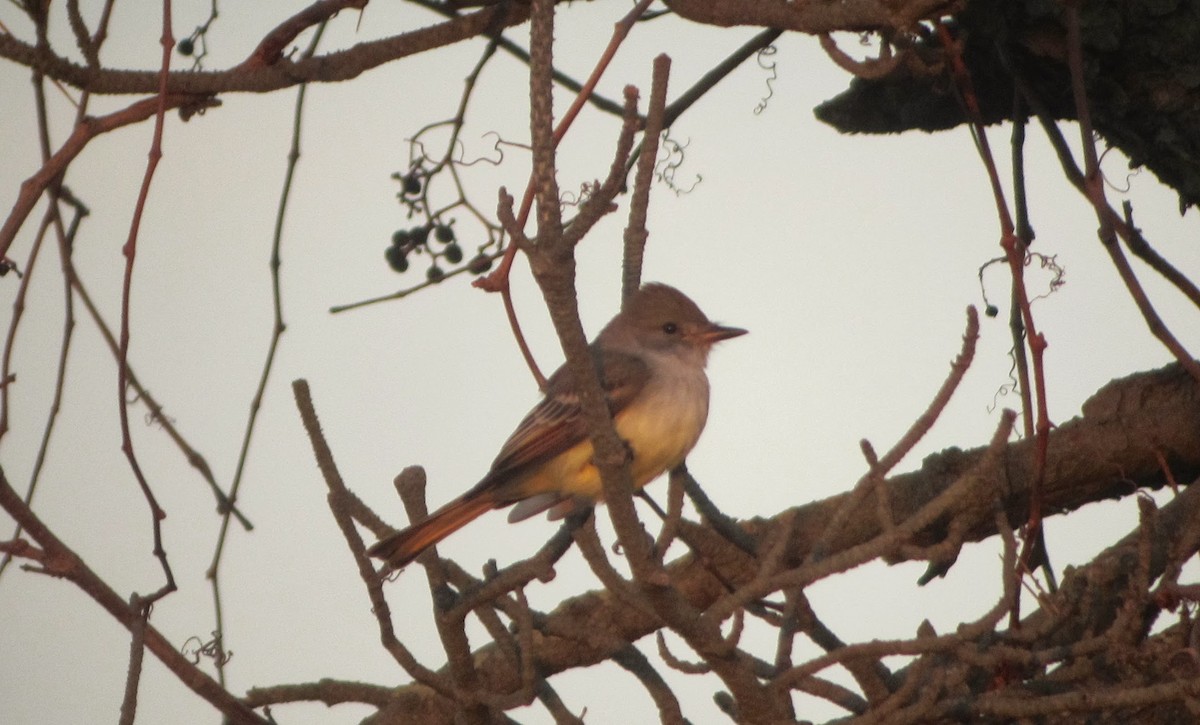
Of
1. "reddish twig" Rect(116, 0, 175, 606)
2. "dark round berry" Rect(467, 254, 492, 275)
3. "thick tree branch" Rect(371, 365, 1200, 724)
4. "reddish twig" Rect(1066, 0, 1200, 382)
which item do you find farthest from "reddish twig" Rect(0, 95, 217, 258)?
"reddish twig" Rect(1066, 0, 1200, 382)

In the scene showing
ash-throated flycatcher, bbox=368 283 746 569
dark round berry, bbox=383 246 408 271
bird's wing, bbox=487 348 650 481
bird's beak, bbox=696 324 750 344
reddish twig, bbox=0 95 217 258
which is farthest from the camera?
bird's beak, bbox=696 324 750 344

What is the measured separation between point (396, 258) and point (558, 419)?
2.62 feet

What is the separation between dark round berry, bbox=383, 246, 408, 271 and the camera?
205 inches

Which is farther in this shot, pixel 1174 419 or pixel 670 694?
pixel 1174 419

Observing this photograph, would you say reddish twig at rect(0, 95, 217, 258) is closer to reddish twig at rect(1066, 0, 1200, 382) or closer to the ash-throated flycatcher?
the ash-throated flycatcher

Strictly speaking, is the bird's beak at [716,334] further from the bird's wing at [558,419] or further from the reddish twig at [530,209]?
the reddish twig at [530,209]

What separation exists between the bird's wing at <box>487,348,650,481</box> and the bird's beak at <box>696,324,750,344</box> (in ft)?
1.62

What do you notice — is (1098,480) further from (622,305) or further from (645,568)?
(645,568)

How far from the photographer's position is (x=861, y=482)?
12.1 feet

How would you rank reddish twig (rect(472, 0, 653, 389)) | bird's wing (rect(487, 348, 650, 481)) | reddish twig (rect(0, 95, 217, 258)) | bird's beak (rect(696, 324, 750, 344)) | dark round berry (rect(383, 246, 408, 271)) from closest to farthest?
reddish twig (rect(472, 0, 653, 389)), reddish twig (rect(0, 95, 217, 258)), bird's wing (rect(487, 348, 650, 481)), dark round berry (rect(383, 246, 408, 271)), bird's beak (rect(696, 324, 750, 344))

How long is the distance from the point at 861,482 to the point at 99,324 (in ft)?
7.41

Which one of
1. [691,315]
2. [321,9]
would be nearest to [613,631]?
[691,315]

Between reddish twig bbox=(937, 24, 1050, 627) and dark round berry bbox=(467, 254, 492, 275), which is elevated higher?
dark round berry bbox=(467, 254, 492, 275)

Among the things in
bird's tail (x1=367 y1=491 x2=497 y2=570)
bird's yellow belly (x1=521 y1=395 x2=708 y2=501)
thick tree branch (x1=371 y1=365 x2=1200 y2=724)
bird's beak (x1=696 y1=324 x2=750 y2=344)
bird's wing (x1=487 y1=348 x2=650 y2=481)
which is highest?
bird's beak (x1=696 y1=324 x2=750 y2=344)
